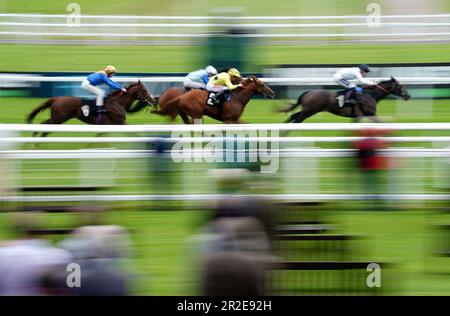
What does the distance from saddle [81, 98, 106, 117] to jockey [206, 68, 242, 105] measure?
55.5 inches

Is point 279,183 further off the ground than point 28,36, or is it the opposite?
point 28,36

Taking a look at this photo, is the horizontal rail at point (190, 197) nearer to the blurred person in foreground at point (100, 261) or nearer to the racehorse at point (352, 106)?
the blurred person in foreground at point (100, 261)

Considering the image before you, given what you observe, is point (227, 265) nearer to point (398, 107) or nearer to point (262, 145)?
point (262, 145)

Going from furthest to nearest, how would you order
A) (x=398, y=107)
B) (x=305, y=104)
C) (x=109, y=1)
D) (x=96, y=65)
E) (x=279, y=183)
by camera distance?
(x=109, y=1), (x=96, y=65), (x=398, y=107), (x=305, y=104), (x=279, y=183)

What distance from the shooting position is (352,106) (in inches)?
499

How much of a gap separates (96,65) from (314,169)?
837cm

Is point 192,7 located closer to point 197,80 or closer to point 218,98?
point 197,80

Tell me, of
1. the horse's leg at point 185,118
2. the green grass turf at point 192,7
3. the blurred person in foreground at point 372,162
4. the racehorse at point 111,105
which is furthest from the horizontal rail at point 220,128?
the green grass turf at point 192,7

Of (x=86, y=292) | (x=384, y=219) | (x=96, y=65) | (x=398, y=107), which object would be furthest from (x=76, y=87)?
(x=86, y=292)

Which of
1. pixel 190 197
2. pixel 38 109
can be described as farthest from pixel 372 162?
pixel 38 109

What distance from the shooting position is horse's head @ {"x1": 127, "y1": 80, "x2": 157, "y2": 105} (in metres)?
12.3

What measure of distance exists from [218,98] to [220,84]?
0.22m

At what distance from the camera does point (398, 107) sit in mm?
13531

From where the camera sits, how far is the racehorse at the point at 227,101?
1240 cm
